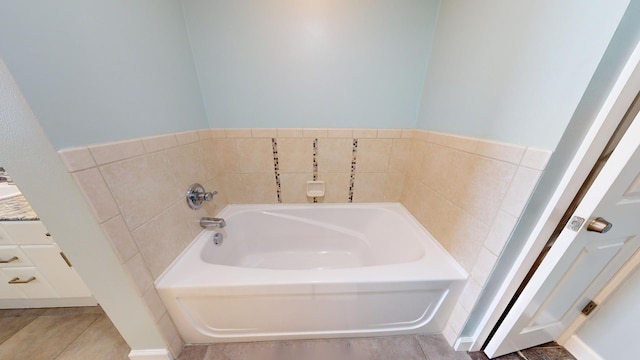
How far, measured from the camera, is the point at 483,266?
0.80 m

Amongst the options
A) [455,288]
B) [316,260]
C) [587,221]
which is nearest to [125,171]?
[316,260]

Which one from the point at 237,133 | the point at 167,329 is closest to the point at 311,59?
the point at 237,133

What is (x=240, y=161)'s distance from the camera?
55.1 inches

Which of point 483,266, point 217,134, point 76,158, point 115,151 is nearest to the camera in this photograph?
point 76,158

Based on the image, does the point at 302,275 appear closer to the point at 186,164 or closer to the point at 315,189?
the point at 315,189

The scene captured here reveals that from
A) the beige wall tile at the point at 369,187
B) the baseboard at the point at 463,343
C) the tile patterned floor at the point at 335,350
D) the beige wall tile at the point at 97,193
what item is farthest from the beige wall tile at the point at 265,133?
the baseboard at the point at 463,343

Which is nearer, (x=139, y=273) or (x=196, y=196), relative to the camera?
(x=139, y=273)

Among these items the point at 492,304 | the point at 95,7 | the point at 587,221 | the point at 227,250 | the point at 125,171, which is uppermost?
the point at 95,7

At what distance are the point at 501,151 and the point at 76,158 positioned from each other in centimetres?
149

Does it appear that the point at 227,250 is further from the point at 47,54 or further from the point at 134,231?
the point at 47,54

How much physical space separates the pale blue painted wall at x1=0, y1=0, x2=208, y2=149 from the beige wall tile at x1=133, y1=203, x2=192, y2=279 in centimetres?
38

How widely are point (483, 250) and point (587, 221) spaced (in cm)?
31

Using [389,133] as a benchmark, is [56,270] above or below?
below

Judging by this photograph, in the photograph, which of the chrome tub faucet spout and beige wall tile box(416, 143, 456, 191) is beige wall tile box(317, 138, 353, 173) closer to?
beige wall tile box(416, 143, 456, 191)
